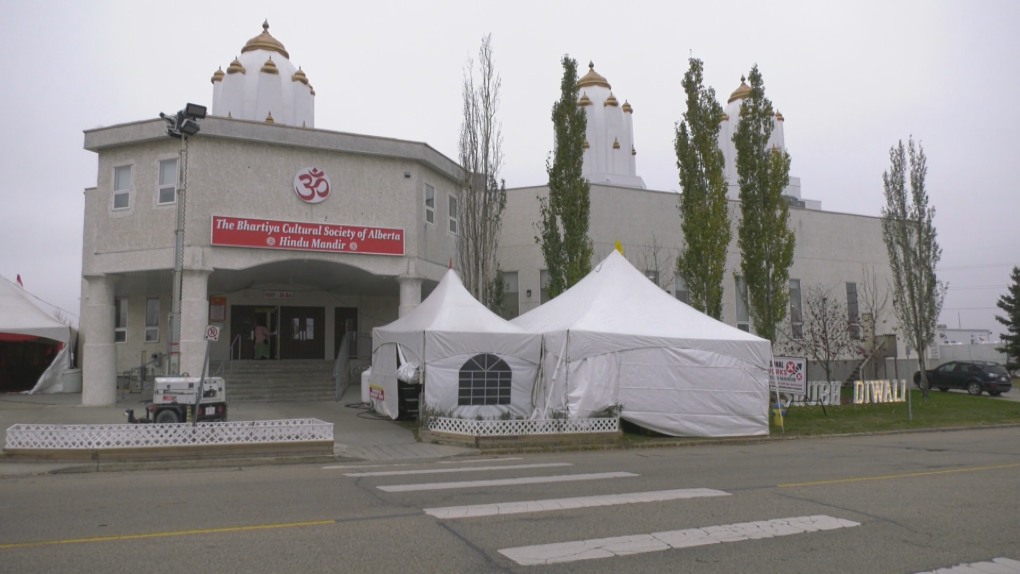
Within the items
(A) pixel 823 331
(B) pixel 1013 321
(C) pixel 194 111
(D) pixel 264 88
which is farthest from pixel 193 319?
(B) pixel 1013 321

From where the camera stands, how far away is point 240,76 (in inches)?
1313

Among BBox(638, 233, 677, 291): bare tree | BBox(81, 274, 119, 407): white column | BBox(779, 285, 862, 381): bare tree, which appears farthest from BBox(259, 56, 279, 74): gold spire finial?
BBox(779, 285, 862, 381): bare tree

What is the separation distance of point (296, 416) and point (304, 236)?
5.34 metres

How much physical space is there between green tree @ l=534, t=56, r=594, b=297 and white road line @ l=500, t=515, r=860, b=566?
Result: 58.0ft

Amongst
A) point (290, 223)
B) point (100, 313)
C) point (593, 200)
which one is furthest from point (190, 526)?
point (593, 200)

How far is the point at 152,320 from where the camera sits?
2703 centimetres

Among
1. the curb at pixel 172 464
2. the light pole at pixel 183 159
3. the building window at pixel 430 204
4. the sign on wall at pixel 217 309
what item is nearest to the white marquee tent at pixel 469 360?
the curb at pixel 172 464

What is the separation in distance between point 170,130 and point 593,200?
670 inches

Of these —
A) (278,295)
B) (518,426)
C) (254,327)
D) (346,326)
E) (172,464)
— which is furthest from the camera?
(346,326)

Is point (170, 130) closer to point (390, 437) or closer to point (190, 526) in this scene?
point (390, 437)

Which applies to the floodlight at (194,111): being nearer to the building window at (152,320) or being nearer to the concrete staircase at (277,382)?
the concrete staircase at (277,382)

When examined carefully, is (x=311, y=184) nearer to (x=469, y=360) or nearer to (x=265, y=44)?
(x=469, y=360)

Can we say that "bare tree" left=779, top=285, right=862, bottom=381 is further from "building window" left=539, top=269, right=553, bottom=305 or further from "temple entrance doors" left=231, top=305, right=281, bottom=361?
"temple entrance doors" left=231, top=305, right=281, bottom=361

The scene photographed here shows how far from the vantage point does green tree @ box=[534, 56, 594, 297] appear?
24.5 m
